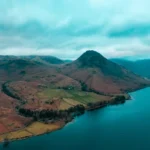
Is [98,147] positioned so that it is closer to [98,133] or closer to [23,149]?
[98,133]

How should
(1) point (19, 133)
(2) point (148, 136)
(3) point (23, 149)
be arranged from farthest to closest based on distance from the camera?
(1) point (19, 133)
(2) point (148, 136)
(3) point (23, 149)

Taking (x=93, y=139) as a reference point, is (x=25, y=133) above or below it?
above

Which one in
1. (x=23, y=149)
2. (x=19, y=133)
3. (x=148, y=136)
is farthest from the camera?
(x=19, y=133)

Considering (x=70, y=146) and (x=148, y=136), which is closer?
(x=70, y=146)

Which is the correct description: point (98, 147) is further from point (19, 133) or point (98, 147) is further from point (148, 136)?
point (19, 133)

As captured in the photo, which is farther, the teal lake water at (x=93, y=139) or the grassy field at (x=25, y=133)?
the grassy field at (x=25, y=133)

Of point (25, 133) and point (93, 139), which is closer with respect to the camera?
point (93, 139)

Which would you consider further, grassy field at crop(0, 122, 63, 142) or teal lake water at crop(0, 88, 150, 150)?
grassy field at crop(0, 122, 63, 142)

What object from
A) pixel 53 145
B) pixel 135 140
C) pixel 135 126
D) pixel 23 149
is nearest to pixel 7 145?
pixel 23 149

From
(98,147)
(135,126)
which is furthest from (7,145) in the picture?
(135,126)
